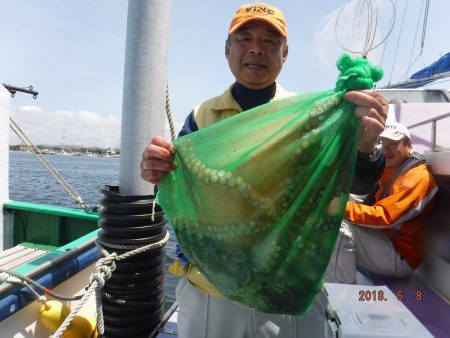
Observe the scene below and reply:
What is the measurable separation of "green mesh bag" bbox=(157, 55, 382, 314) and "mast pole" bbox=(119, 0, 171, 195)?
94 centimetres

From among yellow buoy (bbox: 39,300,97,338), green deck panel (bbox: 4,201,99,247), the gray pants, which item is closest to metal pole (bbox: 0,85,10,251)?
green deck panel (bbox: 4,201,99,247)

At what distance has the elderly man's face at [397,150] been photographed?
3.62 metres

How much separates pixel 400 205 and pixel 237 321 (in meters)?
2.11

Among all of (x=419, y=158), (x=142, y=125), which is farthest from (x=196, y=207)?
(x=419, y=158)

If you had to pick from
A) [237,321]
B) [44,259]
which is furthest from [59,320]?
[237,321]

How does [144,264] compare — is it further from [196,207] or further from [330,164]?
[330,164]

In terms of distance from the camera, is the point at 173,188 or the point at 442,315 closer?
the point at 173,188

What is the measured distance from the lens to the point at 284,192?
139 centimetres

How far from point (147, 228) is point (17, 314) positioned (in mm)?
1017

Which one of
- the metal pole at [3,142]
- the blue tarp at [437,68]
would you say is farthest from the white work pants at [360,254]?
the blue tarp at [437,68]

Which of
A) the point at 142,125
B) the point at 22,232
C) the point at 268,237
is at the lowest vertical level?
the point at 22,232

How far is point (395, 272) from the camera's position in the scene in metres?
3.51

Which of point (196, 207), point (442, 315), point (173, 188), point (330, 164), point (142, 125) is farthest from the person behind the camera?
point (442, 315)

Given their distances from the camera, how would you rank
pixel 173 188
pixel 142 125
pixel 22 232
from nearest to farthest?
pixel 173 188
pixel 142 125
pixel 22 232
